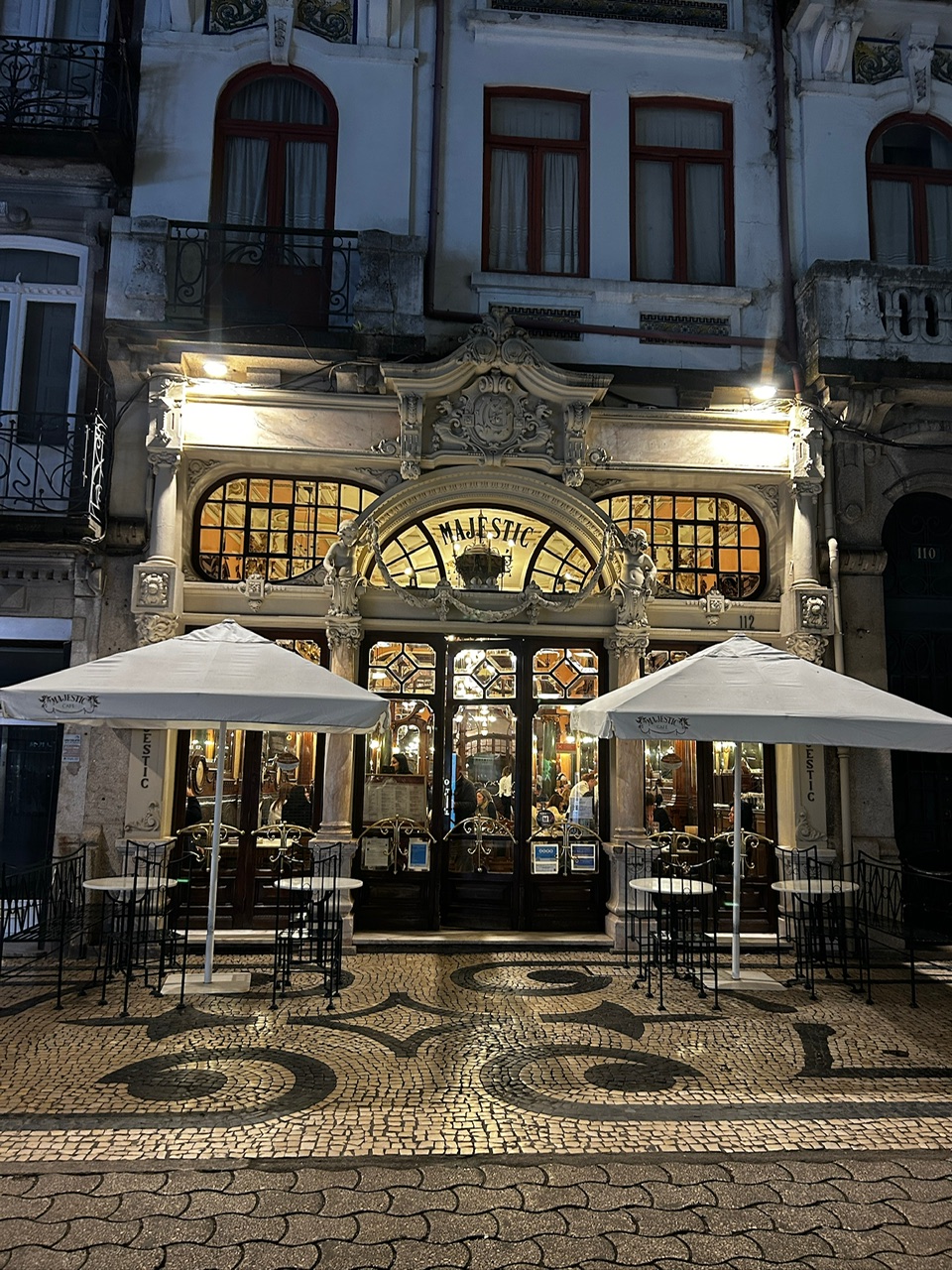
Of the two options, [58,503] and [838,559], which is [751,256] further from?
[58,503]

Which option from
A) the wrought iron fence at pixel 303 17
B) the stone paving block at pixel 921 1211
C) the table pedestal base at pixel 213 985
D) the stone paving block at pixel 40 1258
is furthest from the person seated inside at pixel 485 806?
the wrought iron fence at pixel 303 17

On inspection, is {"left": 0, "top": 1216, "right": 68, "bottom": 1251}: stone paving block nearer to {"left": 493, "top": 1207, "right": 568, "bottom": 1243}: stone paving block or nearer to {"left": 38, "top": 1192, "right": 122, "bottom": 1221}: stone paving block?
{"left": 38, "top": 1192, "right": 122, "bottom": 1221}: stone paving block

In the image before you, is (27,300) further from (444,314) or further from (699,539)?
(699,539)

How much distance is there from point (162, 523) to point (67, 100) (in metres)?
4.85

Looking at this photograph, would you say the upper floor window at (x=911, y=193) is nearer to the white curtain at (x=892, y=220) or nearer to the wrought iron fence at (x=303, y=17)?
the white curtain at (x=892, y=220)

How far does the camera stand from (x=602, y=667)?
35.1ft

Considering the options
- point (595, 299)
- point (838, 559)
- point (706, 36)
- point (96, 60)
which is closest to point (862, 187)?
point (706, 36)

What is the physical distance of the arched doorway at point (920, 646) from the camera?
422 inches

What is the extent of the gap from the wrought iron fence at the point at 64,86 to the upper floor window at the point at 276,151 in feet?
3.70

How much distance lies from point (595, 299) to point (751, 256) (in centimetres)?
201

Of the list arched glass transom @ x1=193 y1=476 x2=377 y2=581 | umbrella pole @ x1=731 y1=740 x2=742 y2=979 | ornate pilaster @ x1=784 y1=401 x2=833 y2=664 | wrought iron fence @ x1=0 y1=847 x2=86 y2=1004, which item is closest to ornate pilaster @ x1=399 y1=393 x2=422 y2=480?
arched glass transom @ x1=193 y1=476 x2=377 y2=581

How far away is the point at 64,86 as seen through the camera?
10.8m

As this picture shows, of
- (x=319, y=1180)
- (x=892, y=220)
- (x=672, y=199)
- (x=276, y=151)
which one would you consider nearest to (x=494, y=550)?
(x=672, y=199)

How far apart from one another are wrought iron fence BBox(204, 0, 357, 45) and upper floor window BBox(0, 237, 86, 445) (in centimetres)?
318
